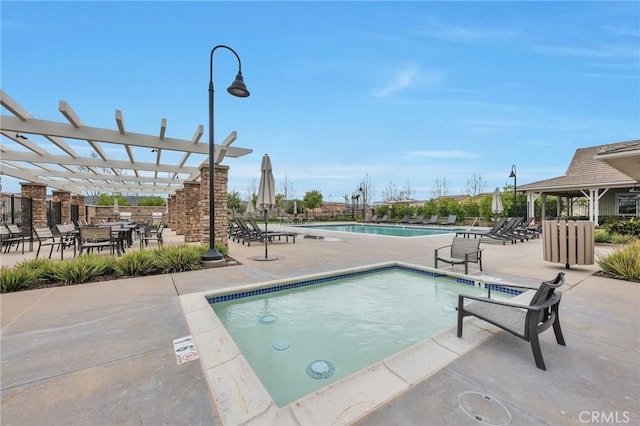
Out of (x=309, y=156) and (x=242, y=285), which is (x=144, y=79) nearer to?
(x=242, y=285)

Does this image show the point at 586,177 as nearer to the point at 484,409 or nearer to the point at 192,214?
the point at 484,409

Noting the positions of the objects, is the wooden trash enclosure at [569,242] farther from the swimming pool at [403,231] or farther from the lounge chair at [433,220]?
the lounge chair at [433,220]

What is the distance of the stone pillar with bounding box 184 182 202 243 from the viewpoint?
10641mm

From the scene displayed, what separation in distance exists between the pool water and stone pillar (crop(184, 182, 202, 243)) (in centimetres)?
754

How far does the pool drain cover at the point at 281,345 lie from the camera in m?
2.87

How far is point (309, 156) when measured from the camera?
33344 millimetres

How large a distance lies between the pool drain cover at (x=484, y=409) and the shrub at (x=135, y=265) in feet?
17.4

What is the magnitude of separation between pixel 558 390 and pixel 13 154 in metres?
13.0

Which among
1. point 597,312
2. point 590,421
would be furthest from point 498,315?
point 597,312

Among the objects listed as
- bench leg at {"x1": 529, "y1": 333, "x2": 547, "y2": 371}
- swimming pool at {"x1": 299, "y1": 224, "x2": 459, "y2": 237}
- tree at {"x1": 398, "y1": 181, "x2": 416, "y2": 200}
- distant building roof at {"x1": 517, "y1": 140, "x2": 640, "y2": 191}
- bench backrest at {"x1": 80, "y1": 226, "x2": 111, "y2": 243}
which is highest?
tree at {"x1": 398, "y1": 181, "x2": 416, "y2": 200}

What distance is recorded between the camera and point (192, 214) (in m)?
10.8

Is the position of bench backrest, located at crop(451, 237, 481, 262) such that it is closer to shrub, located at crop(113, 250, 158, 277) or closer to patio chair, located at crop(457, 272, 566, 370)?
patio chair, located at crop(457, 272, 566, 370)

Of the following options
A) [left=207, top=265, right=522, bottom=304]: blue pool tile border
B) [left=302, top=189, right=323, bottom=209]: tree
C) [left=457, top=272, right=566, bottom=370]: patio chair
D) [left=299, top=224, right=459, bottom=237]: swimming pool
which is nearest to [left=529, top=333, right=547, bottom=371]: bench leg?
[left=457, top=272, right=566, bottom=370]: patio chair

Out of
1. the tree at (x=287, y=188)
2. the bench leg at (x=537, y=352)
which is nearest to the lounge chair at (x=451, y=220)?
the bench leg at (x=537, y=352)
